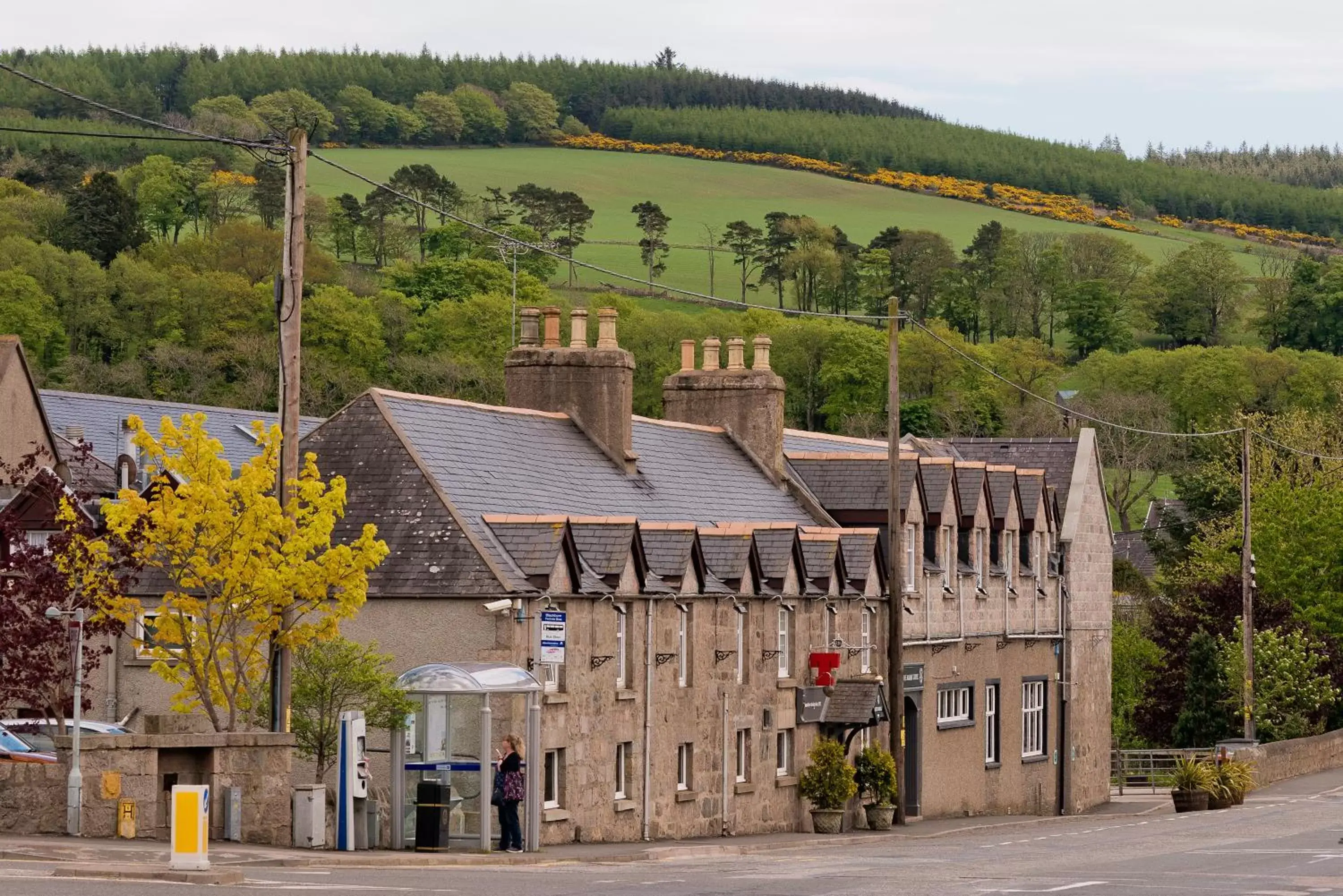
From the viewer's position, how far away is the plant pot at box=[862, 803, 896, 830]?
43.5 m

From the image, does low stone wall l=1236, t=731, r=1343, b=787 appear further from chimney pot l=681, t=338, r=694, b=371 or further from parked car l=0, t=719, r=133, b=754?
parked car l=0, t=719, r=133, b=754

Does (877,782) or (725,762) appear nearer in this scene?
(725,762)

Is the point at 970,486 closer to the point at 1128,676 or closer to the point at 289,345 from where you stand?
the point at 289,345

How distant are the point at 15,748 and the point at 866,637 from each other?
17.5 meters

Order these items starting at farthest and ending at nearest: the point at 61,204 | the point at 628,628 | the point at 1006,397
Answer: the point at 61,204, the point at 1006,397, the point at 628,628

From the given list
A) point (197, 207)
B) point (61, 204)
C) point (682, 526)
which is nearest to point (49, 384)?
point (61, 204)

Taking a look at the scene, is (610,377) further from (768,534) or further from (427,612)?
(427,612)

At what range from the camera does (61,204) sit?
161 m

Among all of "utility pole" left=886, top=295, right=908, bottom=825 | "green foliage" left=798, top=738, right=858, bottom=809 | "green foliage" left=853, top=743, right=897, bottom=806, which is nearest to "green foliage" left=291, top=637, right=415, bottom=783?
"green foliage" left=798, top=738, right=858, bottom=809

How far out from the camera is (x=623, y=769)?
3631cm

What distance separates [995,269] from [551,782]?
166979 millimetres

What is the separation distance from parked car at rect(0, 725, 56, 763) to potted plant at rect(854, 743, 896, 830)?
50.9ft

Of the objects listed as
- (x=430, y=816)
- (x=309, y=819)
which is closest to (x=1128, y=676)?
(x=430, y=816)

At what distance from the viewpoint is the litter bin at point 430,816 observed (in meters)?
29.5
